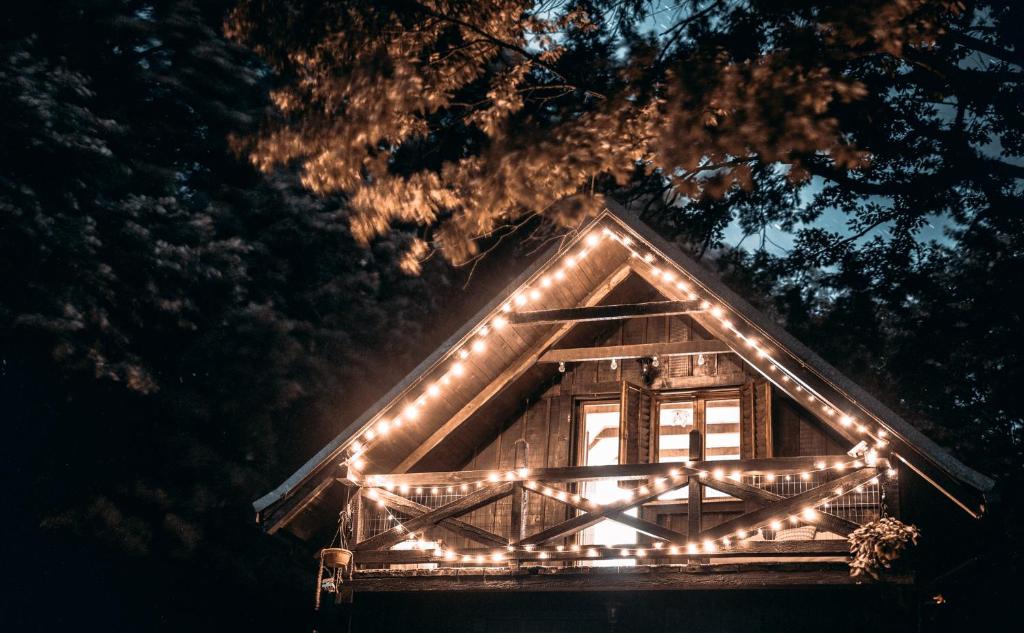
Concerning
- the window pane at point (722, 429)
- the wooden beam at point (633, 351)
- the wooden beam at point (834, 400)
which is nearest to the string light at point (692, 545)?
the wooden beam at point (834, 400)

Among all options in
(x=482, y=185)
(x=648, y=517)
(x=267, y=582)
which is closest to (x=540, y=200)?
(x=482, y=185)

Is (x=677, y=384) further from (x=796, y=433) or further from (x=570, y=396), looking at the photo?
(x=796, y=433)

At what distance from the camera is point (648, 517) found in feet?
35.0

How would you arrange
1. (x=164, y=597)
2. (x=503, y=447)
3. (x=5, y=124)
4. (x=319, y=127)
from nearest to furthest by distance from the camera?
(x=319, y=127) < (x=503, y=447) < (x=5, y=124) < (x=164, y=597)

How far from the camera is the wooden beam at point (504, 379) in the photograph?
11.4 m

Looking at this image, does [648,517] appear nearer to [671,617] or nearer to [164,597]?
[671,617]

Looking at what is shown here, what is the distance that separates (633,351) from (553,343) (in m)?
1.19

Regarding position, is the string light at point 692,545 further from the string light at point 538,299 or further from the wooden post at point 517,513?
the string light at point 538,299

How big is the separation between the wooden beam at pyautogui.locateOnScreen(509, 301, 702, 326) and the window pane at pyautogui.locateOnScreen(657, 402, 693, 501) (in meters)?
1.65

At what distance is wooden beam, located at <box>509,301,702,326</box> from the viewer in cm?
1011

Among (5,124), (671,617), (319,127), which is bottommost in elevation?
(671,617)

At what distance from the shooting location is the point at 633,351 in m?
10.9

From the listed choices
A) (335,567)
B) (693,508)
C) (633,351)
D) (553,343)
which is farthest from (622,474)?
(335,567)

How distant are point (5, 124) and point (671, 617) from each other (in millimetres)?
12516
